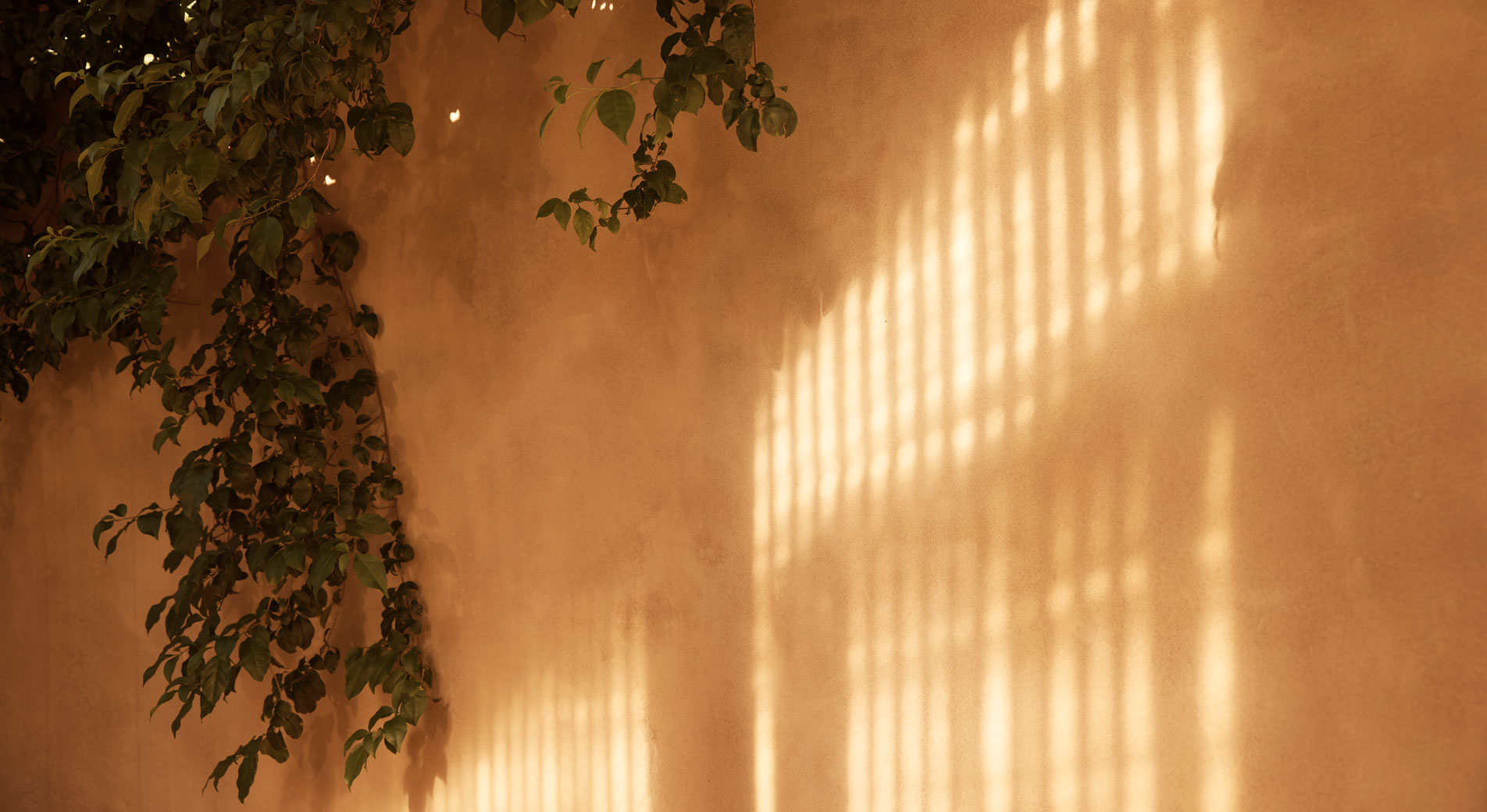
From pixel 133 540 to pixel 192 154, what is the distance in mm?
1424

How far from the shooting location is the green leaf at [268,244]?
1.75 m

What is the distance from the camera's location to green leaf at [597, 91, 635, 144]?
59.1 inches

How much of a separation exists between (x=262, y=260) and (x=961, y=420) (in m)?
1.20

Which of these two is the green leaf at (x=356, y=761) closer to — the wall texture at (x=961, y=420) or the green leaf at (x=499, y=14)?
the wall texture at (x=961, y=420)

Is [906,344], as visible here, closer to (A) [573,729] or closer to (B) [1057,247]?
(B) [1057,247]

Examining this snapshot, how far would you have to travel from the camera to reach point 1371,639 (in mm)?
1276

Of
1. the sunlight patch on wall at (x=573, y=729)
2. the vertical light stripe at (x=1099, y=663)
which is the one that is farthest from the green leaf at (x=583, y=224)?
the vertical light stripe at (x=1099, y=663)

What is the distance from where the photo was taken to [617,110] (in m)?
1.51

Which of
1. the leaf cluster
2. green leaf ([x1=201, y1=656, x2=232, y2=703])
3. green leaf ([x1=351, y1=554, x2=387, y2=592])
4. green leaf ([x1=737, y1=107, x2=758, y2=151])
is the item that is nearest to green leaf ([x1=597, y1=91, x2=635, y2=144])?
green leaf ([x1=737, y1=107, x2=758, y2=151])

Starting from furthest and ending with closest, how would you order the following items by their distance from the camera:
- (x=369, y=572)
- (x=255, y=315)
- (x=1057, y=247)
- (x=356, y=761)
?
(x=255, y=315) < (x=356, y=761) < (x=369, y=572) < (x=1057, y=247)

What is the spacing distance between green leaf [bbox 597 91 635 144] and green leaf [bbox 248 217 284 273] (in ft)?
2.12

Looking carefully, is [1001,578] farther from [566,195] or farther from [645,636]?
[566,195]

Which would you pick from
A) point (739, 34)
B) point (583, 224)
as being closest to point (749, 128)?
point (739, 34)

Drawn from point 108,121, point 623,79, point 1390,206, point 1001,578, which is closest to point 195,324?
point 108,121
